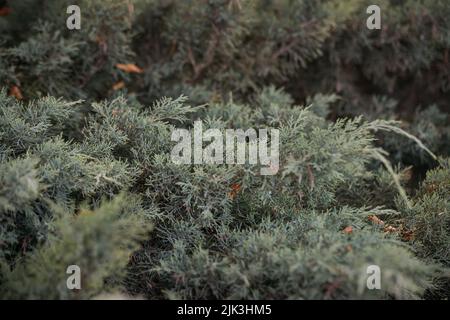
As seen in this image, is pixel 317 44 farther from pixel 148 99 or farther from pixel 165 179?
pixel 165 179

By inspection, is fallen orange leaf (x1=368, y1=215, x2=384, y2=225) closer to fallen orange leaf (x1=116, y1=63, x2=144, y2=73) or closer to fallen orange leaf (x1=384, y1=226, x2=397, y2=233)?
fallen orange leaf (x1=384, y1=226, x2=397, y2=233)

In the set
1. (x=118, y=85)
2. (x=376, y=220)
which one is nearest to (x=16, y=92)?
(x=118, y=85)

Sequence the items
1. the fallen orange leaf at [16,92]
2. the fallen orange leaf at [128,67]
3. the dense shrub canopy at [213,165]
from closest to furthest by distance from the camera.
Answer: the dense shrub canopy at [213,165]
the fallen orange leaf at [16,92]
the fallen orange leaf at [128,67]

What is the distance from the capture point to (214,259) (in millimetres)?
1770

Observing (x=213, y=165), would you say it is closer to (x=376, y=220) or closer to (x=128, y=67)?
(x=376, y=220)

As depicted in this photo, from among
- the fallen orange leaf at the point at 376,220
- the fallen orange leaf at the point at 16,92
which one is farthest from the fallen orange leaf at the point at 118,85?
the fallen orange leaf at the point at 376,220

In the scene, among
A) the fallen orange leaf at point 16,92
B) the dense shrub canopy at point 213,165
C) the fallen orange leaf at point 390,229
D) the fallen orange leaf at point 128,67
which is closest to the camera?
the dense shrub canopy at point 213,165

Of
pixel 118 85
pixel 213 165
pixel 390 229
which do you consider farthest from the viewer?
pixel 118 85

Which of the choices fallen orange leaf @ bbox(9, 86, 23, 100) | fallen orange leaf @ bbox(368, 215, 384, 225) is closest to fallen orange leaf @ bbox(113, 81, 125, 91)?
fallen orange leaf @ bbox(9, 86, 23, 100)

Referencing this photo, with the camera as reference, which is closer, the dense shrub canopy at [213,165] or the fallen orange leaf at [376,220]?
the dense shrub canopy at [213,165]

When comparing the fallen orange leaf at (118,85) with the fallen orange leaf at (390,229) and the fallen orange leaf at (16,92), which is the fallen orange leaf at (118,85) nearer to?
the fallen orange leaf at (16,92)

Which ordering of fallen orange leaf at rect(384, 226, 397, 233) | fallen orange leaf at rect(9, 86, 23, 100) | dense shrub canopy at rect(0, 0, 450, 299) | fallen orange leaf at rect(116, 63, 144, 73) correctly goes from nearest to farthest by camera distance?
dense shrub canopy at rect(0, 0, 450, 299)
fallen orange leaf at rect(384, 226, 397, 233)
fallen orange leaf at rect(9, 86, 23, 100)
fallen orange leaf at rect(116, 63, 144, 73)
